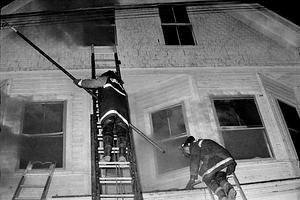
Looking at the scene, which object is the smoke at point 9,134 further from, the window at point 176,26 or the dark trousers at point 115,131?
the window at point 176,26

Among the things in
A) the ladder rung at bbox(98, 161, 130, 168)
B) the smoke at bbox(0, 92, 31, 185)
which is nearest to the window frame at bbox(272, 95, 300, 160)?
the ladder rung at bbox(98, 161, 130, 168)

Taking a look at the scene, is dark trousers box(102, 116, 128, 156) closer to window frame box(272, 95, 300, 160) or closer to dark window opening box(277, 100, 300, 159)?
window frame box(272, 95, 300, 160)

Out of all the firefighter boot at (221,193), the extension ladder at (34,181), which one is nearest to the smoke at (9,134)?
the extension ladder at (34,181)

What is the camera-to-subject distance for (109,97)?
5332mm

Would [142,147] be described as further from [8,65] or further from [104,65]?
[8,65]

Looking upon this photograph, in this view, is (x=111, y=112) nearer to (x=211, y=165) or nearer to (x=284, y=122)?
(x=211, y=165)

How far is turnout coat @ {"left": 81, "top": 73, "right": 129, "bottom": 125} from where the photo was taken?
5.18 meters

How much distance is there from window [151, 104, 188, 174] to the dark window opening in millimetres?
2497

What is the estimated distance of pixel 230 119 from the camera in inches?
293

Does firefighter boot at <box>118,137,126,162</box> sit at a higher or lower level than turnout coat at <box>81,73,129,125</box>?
lower

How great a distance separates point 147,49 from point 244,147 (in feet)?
10.6

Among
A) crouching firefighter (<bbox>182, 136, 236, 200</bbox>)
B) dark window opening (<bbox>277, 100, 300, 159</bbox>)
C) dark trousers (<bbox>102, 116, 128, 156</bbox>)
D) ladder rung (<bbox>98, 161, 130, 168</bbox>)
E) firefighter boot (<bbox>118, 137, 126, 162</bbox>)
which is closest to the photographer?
ladder rung (<bbox>98, 161, 130, 168</bbox>)

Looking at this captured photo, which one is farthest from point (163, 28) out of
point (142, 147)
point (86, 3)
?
point (142, 147)

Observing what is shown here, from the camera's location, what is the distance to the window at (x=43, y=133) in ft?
21.6
